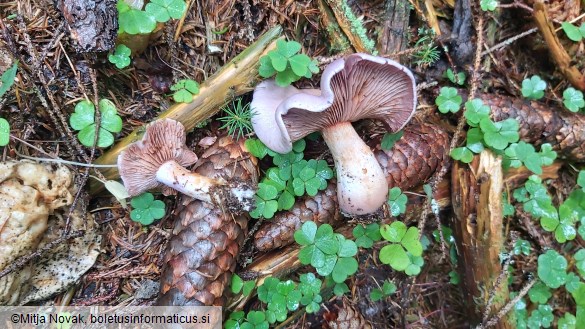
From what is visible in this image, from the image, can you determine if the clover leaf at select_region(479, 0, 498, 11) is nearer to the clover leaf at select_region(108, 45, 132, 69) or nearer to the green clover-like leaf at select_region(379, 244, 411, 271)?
the green clover-like leaf at select_region(379, 244, 411, 271)

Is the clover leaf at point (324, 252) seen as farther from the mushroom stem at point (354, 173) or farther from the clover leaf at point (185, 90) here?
the clover leaf at point (185, 90)

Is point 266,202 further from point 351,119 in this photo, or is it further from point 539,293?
point 539,293

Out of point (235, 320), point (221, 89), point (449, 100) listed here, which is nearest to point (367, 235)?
point (235, 320)

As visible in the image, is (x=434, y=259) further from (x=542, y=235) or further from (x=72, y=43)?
(x=72, y=43)

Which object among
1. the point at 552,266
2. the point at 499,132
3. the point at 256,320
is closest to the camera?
the point at 256,320

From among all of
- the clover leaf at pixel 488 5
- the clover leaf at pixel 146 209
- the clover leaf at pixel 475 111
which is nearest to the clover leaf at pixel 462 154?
the clover leaf at pixel 475 111

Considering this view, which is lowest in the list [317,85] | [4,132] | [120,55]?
[317,85]

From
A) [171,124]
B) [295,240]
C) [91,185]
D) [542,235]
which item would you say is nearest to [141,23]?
[171,124]
